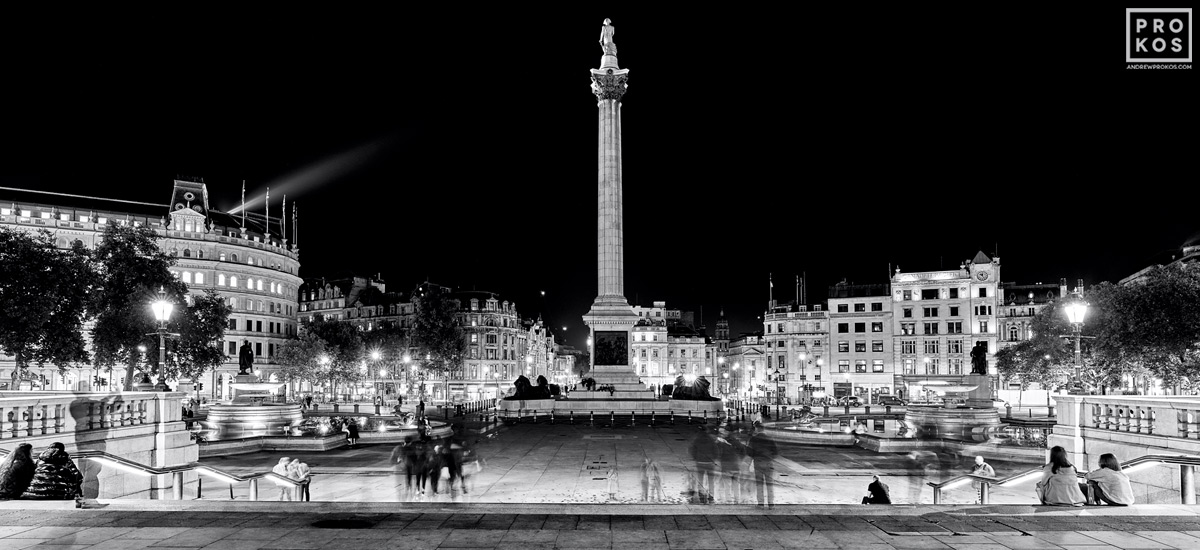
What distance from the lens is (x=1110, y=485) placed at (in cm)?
1388

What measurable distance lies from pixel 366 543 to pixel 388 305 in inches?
4638

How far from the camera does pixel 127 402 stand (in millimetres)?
20328

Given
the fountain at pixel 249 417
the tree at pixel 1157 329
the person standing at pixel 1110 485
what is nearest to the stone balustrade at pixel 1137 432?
the person standing at pixel 1110 485

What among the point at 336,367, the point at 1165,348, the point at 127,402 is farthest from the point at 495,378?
the point at 127,402

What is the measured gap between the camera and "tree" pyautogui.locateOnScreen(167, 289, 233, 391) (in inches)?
2417

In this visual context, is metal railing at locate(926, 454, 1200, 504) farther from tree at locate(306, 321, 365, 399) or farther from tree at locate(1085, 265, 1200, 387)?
tree at locate(306, 321, 365, 399)

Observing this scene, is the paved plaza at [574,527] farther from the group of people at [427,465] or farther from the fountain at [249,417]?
the fountain at [249,417]

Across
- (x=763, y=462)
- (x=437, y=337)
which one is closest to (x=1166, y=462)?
(x=763, y=462)

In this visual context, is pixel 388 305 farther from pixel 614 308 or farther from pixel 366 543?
pixel 366 543

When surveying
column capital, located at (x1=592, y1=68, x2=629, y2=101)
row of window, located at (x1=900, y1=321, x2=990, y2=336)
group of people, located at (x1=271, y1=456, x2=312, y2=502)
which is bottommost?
group of people, located at (x1=271, y1=456, x2=312, y2=502)

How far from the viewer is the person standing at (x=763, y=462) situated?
20047 mm

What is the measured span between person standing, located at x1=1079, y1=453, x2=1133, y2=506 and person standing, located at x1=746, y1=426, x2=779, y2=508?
5960mm

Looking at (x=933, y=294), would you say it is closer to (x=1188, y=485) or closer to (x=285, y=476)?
(x=1188, y=485)

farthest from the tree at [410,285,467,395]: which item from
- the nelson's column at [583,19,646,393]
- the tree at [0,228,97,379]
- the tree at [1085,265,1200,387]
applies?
the tree at [1085,265,1200,387]
